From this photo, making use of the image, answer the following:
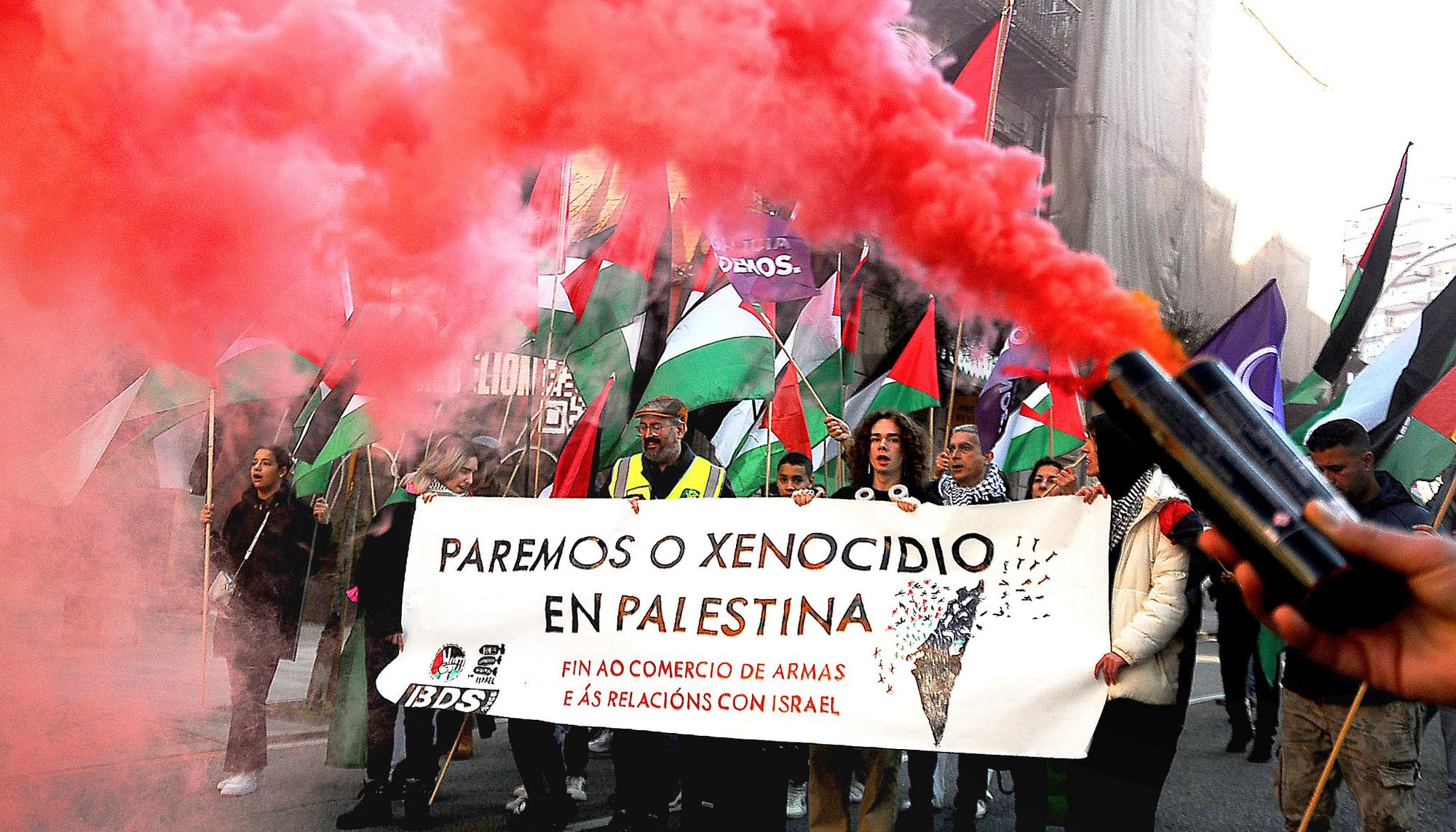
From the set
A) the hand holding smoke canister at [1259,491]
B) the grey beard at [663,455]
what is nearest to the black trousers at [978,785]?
the grey beard at [663,455]

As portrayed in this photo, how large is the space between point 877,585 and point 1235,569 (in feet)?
10.4

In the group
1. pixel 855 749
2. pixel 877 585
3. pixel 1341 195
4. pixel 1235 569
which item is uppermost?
pixel 1341 195

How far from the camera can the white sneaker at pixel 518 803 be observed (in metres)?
5.43

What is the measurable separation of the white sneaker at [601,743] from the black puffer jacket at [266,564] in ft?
7.42

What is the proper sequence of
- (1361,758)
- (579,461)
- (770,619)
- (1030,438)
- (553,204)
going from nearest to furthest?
(1361,758) → (770,619) → (579,461) → (553,204) → (1030,438)

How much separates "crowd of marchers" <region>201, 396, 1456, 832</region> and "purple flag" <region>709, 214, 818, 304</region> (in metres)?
1.02

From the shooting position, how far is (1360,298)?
20.6 ft

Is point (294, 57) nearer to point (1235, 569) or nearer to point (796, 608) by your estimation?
Answer: point (796, 608)

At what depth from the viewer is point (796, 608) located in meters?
4.46


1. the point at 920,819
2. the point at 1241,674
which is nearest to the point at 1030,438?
the point at 1241,674

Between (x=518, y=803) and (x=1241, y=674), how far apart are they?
17.3 feet

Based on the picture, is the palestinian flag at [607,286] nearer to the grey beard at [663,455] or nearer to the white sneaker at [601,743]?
the grey beard at [663,455]

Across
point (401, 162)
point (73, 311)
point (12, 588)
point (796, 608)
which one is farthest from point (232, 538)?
point (796, 608)

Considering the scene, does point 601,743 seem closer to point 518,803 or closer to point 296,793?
point 518,803
